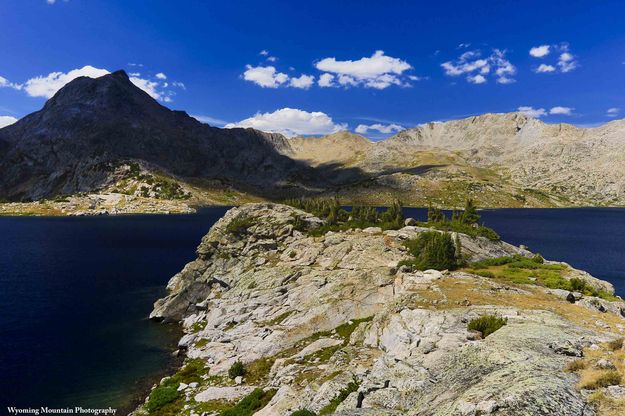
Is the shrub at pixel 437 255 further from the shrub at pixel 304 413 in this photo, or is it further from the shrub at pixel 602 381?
the shrub at pixel 602 381

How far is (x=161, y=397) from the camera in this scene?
37.8 metres

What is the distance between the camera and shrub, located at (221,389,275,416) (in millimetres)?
31016

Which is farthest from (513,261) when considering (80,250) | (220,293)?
(80,250)

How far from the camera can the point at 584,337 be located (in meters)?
25.9

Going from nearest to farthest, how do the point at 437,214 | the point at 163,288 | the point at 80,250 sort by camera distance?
the point at 163,288 < the point at 437,214 < the point at 80,250

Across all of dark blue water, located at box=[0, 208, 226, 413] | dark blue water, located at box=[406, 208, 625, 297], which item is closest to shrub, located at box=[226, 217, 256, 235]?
dark blue water, located at box=[0, 208, 226, 413]

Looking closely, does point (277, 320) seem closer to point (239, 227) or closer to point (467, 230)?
point (239, 227)

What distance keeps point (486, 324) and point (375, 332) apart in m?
9.99

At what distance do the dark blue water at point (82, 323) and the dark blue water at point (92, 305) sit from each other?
5.0 inches

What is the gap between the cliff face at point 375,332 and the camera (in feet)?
66.5

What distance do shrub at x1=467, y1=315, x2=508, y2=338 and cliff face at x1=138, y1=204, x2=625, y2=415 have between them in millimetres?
862

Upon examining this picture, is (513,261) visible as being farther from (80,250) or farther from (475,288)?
(80,250)

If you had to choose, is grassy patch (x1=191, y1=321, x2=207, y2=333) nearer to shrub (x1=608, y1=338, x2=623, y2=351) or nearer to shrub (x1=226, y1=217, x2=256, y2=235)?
shrub (x1=226, y1=217, x2=256, y2=235)

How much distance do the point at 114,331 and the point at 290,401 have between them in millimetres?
43003
